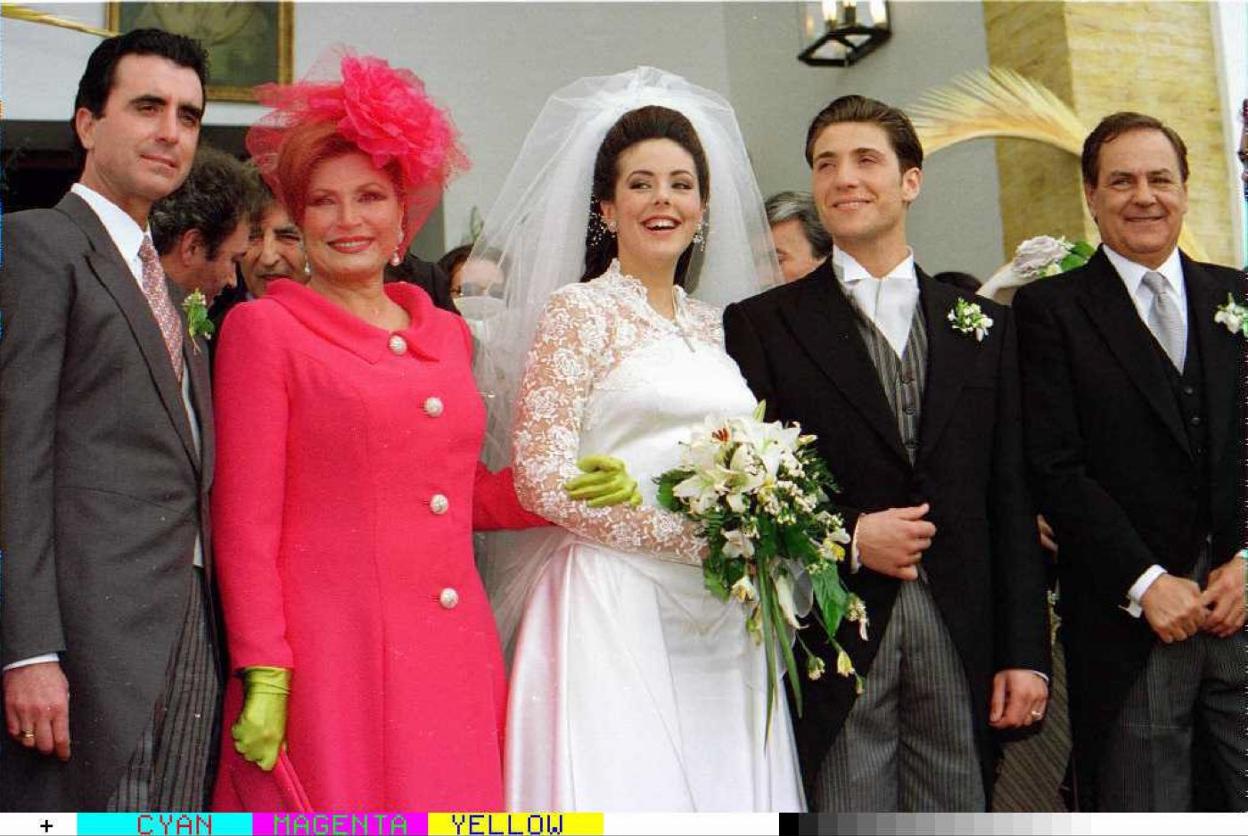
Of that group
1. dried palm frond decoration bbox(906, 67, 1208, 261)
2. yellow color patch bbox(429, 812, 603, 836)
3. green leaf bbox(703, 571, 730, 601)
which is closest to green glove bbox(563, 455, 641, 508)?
green leaf bbox(703, 571, 730, 601)

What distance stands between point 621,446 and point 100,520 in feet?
3.82

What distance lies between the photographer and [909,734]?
293 cm

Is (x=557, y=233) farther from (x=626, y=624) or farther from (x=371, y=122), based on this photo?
(x=626, y=624)

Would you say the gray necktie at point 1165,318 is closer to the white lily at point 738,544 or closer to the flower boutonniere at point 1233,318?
the flower boutonniere at point 1233,318

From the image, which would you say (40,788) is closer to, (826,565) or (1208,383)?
(826,565)

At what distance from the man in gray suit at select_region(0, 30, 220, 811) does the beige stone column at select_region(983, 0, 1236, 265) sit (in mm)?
4040

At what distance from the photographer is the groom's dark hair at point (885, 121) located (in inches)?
129

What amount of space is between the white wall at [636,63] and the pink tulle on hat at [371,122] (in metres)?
2.85

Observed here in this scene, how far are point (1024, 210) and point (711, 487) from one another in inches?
138

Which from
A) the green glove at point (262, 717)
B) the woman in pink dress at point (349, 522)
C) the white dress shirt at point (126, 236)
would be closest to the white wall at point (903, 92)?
the woman in pink dress at point (349, 522)

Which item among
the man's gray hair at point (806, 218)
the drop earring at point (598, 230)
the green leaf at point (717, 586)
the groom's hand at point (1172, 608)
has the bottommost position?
the groom's hand at point (1172, 608)

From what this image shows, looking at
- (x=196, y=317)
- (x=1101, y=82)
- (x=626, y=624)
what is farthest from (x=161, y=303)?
(x=1101, y=82)

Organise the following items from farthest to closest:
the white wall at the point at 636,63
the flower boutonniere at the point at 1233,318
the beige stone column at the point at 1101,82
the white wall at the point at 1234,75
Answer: the white wall at the point at 636,63, the beige stone column at the point at 1101,82, the white wall at the point at 1234,75, the flower boutonniere at the point at 1233,318

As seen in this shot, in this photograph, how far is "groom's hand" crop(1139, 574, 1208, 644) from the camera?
3.02 metres
